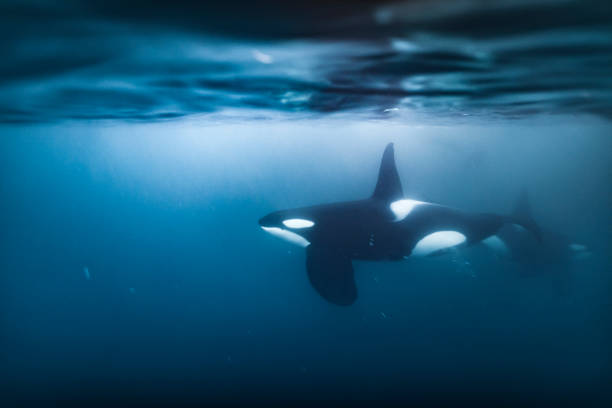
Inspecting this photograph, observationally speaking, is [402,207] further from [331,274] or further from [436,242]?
[331,274]

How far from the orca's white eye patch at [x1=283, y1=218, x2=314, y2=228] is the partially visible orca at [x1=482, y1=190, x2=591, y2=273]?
22.7 feet

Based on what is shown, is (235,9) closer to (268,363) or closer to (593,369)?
(268,363)

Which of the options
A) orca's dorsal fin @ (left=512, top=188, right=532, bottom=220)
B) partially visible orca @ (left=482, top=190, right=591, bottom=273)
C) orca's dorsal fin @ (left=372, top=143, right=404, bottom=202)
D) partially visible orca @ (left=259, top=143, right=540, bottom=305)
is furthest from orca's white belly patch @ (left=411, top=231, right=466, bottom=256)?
orca's dorsal fin @ (left=512, top=188, right=532, bottom=220)

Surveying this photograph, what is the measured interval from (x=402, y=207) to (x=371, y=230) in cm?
96

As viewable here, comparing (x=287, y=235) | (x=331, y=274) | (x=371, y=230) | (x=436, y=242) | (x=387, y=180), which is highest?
(x=387, y=180)

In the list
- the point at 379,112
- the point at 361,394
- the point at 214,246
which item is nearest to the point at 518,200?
the point at 379,112

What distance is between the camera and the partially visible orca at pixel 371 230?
319 inches

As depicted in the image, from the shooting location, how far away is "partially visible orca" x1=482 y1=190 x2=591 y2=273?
40.3 ft

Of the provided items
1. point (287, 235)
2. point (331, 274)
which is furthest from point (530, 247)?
point (287, 235)

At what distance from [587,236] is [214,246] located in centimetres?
4950

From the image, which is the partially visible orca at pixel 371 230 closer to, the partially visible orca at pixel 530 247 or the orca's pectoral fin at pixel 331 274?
the orca's pectoral fin at pixel 331 274

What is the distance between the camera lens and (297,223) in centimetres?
832

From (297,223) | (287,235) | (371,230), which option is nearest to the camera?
(371,230)

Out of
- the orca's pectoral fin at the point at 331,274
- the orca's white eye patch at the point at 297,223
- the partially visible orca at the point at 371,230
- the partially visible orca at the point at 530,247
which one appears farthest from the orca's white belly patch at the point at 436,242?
the partially visible orca at the point at 530,247
